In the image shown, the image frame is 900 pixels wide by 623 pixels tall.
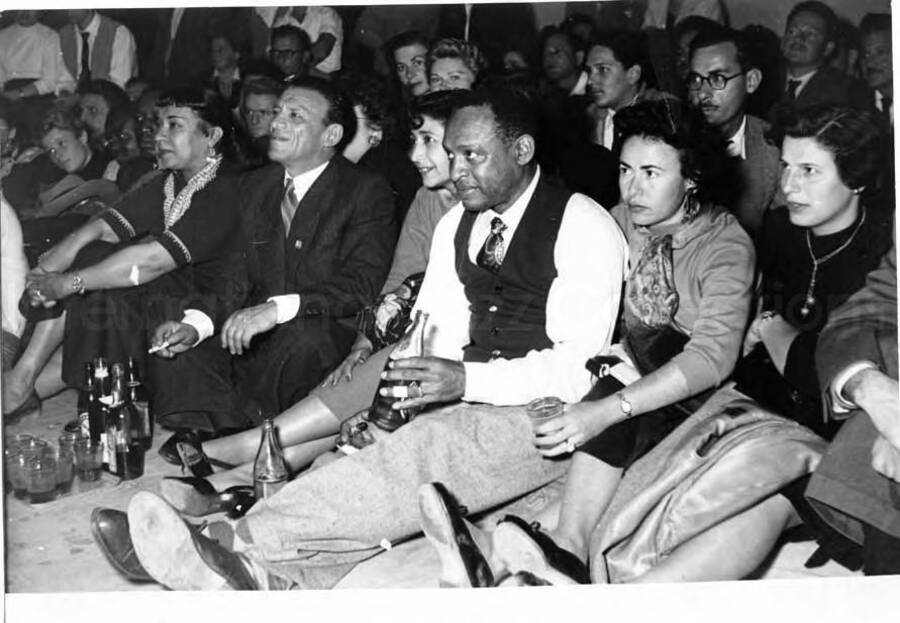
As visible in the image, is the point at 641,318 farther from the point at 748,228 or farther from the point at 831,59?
the point at 831,59

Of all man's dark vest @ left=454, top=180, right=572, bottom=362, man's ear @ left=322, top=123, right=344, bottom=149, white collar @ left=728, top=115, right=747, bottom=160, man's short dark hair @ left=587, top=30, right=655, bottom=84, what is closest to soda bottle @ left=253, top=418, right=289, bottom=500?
man's dark vest @ left=454, top=180, right=572, bottom=362

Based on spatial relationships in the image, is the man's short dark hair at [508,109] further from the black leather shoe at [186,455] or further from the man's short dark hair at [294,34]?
the black leather shoe at [186,455]

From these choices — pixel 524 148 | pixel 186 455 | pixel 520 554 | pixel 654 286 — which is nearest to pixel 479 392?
pixel 520 554

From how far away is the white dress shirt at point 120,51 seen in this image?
138 inches

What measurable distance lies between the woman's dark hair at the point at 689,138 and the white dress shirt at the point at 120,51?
1403 millimetres

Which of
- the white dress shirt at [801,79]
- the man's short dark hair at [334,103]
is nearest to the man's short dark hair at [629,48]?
the white dress shirt at [801,79]

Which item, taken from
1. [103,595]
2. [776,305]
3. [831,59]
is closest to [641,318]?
[776,305]

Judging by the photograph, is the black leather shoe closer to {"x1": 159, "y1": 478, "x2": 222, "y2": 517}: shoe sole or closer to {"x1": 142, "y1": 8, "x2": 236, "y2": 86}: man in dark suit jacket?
{"x1": 159, "y1": 478, "x2": 222, "y2": 517}: shoe sole

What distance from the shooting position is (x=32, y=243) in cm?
357

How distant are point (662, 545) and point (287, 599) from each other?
1069mm

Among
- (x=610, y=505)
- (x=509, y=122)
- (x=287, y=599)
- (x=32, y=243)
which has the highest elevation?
(x=509, y=122)

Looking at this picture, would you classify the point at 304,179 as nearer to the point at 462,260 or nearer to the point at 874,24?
the point at 462,260

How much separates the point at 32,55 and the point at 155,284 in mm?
743

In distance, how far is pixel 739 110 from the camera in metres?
3.45
